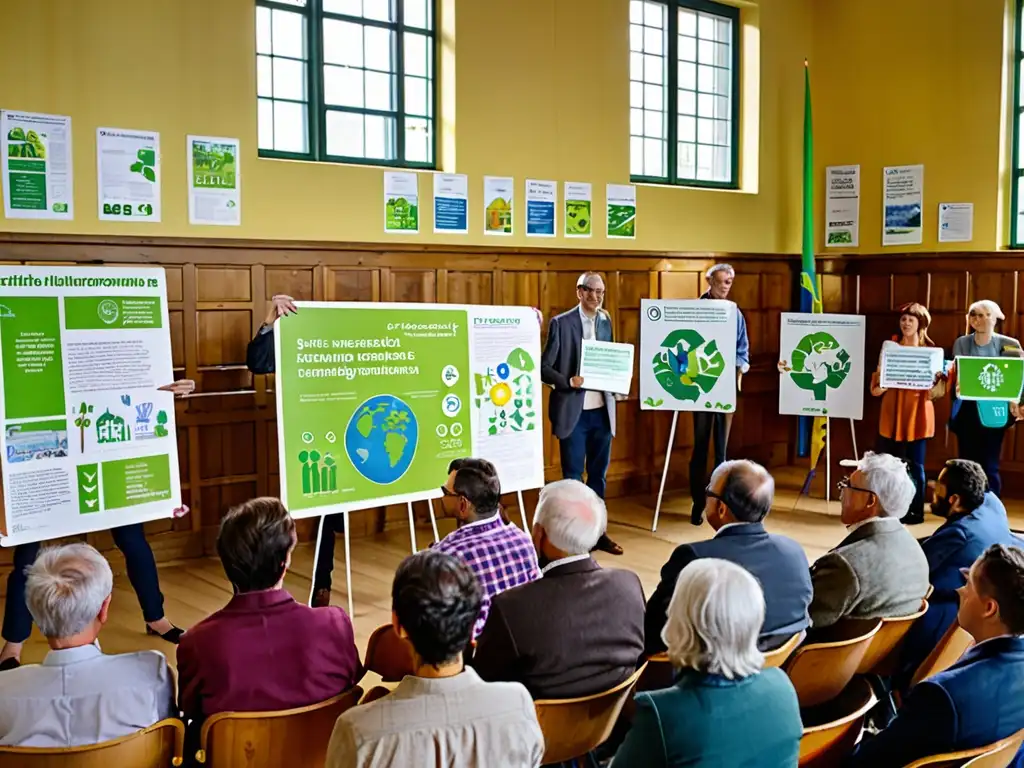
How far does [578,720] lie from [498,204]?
5.47 metres

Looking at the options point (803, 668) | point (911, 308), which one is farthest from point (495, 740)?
point (911, 308)

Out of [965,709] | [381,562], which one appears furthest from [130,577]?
[965,709]

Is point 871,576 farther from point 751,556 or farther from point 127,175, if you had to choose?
point 127,175

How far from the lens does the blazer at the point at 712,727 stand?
2.19m

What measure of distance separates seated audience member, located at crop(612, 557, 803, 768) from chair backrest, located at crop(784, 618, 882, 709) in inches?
26.9

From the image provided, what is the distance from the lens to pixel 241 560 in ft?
9.32

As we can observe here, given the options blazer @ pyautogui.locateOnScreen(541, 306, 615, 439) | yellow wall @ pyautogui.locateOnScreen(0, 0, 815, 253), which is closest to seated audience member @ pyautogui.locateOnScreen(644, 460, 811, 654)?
blazer @ pyautogui.locateOnScreen(541, 306, 615, 439)

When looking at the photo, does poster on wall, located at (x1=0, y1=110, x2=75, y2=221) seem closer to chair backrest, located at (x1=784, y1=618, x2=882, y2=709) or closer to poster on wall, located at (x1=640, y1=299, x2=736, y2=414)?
poster on wall, located at (x1=640, y1=299, x2=736, y2=414)

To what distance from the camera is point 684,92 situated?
9156mm

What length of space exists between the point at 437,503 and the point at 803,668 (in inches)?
188

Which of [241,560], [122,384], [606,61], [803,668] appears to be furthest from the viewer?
[606,61]

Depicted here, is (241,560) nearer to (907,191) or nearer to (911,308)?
(911,308)

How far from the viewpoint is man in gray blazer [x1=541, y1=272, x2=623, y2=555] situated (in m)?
6.82

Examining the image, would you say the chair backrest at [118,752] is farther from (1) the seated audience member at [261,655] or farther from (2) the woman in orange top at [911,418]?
(2) the woman in orange top at [911,418]
